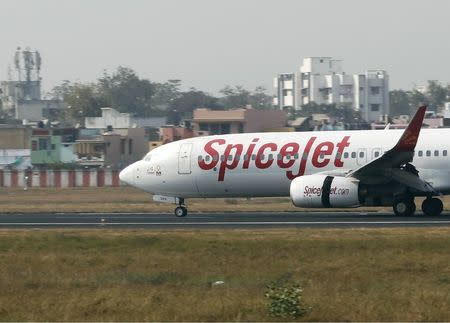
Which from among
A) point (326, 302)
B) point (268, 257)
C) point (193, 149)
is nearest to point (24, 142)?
point (193, 149)

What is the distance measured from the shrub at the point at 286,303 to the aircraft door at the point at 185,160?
22.6 meters

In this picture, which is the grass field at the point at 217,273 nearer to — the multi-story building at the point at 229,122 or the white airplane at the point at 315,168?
the white airplane at the point at 315,168

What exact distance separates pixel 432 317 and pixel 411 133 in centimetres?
1958

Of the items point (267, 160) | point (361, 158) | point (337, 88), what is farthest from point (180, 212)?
point (337, 88)

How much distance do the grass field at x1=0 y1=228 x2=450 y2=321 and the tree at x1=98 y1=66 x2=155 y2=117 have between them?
148754mm

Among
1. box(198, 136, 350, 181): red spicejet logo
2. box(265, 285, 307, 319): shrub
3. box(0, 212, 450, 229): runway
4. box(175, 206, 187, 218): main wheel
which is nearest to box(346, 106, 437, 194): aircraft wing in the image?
box(0, 212, 450, 229): runway

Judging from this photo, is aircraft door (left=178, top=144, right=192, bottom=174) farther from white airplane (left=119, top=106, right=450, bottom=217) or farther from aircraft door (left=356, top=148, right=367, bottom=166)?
aircraft door (left=356, top=148, right=367, bottom=166)

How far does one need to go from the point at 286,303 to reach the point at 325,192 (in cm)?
1925

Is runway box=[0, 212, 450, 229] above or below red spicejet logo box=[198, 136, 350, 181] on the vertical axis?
below

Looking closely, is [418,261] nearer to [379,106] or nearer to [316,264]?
[316,264]

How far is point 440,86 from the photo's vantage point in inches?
7470

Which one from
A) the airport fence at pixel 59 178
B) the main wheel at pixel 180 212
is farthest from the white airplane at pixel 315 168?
the airport fence at pixel 59 178

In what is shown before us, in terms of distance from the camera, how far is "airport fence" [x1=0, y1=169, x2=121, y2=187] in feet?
251

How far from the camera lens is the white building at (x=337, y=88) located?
17712cm
